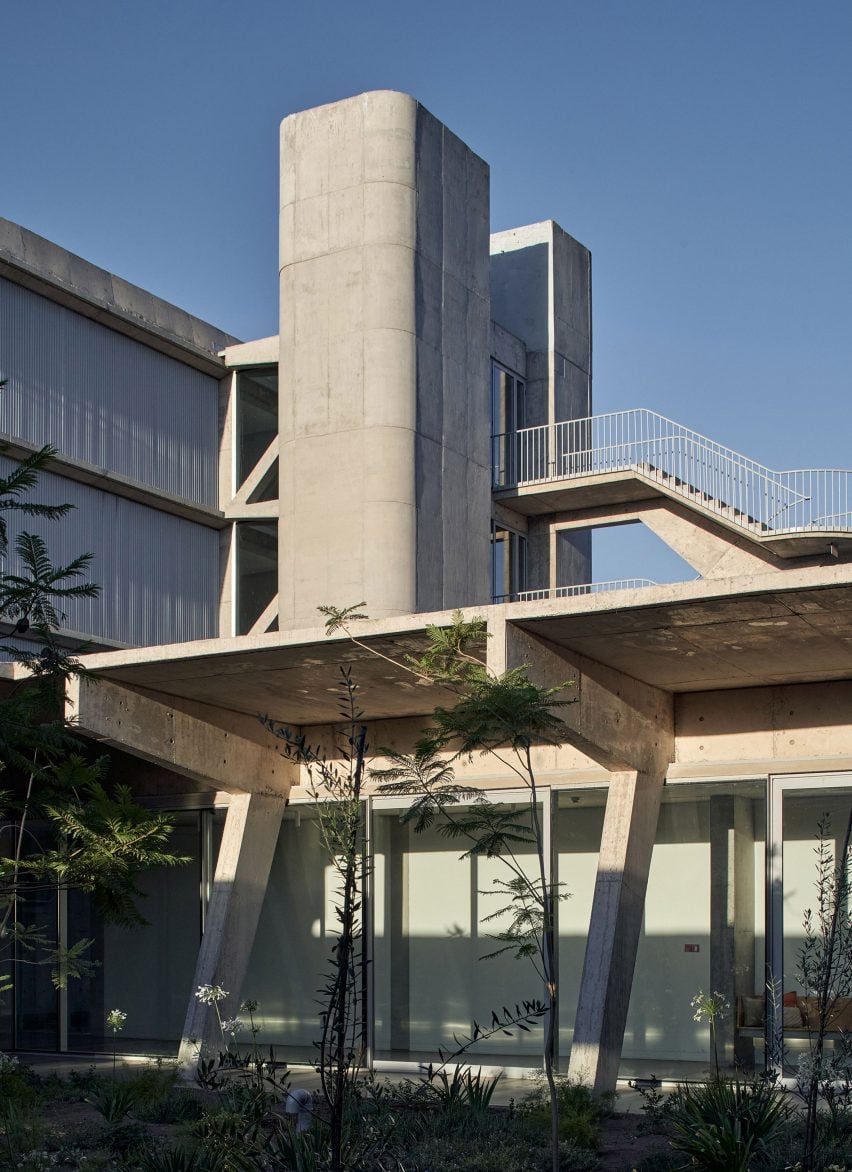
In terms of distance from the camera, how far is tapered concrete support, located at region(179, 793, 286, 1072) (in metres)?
20.9

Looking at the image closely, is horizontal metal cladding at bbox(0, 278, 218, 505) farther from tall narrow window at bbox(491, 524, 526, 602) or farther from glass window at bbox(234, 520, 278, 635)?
tall narrow window at bbox(491, 524, 526, 602)

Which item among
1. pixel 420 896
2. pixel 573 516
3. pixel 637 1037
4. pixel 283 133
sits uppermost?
pixel 283 133

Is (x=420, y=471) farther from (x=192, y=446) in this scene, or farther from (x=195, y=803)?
(x=195, y=803)

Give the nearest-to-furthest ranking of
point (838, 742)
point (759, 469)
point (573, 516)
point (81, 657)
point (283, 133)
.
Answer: point (838, 742), point (81, 657), point (759, 469), point (283, 133), point (573, 516)

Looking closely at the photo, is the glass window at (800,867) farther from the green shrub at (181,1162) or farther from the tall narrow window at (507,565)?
the tall narrow window at (507,565)

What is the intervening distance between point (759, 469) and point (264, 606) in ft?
31.5

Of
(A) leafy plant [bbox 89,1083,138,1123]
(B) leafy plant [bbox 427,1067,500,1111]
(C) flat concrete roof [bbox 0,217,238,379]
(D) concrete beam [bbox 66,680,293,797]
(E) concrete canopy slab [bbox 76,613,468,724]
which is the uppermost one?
(C) flat concrete roof [bbox 0,217,238,379]

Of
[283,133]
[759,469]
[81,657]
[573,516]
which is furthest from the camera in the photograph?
[573,516]

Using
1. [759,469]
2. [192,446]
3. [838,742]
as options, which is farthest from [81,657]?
[759,469]

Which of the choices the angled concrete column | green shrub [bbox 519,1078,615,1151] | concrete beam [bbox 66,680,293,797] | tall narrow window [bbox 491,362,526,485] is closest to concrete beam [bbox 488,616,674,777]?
the angled concrete column

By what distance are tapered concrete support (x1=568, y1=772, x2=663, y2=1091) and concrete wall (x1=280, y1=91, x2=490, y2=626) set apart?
9.02 m

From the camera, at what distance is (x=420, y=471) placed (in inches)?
1081

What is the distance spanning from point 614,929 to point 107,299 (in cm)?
1431

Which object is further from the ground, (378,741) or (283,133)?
(283,133)
